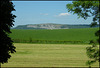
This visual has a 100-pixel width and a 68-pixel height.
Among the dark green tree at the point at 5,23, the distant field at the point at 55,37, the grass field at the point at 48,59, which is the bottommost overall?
the distant field at the point at 55,37

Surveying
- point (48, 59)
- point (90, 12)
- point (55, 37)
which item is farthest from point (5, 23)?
point (55, 37)

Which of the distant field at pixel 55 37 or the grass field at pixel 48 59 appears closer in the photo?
the grass field at pixel 48 59

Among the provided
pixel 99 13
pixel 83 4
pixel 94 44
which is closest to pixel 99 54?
pixel 94 44

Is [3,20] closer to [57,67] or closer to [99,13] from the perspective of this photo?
[99,13]

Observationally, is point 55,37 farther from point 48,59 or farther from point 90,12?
point 90,12

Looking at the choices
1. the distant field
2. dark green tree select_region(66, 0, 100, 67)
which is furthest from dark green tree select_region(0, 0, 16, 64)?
the distant field

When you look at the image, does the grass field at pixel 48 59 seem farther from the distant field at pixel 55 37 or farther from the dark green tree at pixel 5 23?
the distant field at pixel 55 37

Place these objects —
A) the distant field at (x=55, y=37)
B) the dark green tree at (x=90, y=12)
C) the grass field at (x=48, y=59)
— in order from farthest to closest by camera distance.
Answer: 1. the distant field at (x=55, y=37)
2. the grass field at (x=48, y=59)
3. the dark green tree at (x=90, y=12)

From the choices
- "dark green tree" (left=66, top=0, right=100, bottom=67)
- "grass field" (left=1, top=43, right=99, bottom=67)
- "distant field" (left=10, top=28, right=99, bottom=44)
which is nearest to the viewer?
"dark green tree" (left=66, top=0, right=100, bottom=67)

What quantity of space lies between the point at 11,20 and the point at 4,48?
2844mm

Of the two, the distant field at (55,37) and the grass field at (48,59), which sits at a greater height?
the grass field at (48,59)

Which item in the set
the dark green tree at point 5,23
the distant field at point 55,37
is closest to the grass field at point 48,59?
the dark green tree at point 5,23

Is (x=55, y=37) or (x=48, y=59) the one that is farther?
(x=55, y=37)

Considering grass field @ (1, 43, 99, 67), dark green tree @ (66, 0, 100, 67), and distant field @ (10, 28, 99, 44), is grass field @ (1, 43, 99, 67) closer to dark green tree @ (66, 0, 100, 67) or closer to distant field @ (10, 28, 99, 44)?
dark green tree @ (66, 0, 100, 67)
